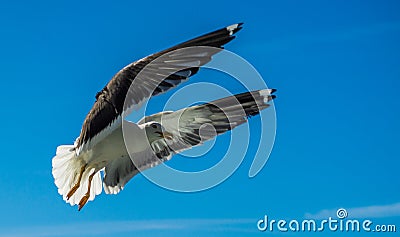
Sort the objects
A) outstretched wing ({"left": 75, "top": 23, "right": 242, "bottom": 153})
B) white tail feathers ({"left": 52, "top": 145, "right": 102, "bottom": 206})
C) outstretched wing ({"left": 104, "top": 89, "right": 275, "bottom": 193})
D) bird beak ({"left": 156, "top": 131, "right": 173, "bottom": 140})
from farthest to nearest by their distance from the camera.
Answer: white tail feathers ({"left": 52, "top": 145, "right": 102, "bottom": 206}) → outstretched wing ({"left": 104, "top": 89, "right": 275, "bottom": 193}) → bird beak ({"left": 156, "top": 131, "right": 173, "bottom": 140}) → outstretched wing ({"left": 75, "top": 23, "right": 242, "bottom": 153})

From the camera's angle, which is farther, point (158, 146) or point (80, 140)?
point (158, 146)

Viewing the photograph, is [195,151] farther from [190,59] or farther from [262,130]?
[190,59]

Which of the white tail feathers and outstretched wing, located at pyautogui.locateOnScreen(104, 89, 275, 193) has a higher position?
outstretched wing, located at pyautogui.locateOnScreen(104, 89, 275, 193)

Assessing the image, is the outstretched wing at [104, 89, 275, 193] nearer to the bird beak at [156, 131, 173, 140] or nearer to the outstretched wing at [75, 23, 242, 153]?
the bird beak at [156, 131, 173, 140]

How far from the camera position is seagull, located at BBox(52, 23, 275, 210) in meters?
5.06

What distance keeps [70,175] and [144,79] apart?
164 cm

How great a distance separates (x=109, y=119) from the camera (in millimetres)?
5320

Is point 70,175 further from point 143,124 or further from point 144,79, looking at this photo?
Answer: point 144,79

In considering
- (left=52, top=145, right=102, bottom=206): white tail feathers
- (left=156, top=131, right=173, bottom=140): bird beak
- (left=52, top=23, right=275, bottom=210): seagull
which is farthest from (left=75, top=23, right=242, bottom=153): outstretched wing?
(left=52, top=145, right=102, bottom=206): white tail feathers

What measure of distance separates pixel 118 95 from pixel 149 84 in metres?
0.25

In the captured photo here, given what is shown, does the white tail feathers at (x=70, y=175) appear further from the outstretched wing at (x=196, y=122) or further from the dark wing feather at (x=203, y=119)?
the dark wing feather at (x=203, y=119)

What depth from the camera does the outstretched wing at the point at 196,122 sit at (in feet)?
19.5

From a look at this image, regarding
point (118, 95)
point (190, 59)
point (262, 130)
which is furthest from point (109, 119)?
point (262, 130)

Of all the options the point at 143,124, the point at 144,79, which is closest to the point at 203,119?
the point at 143,124
